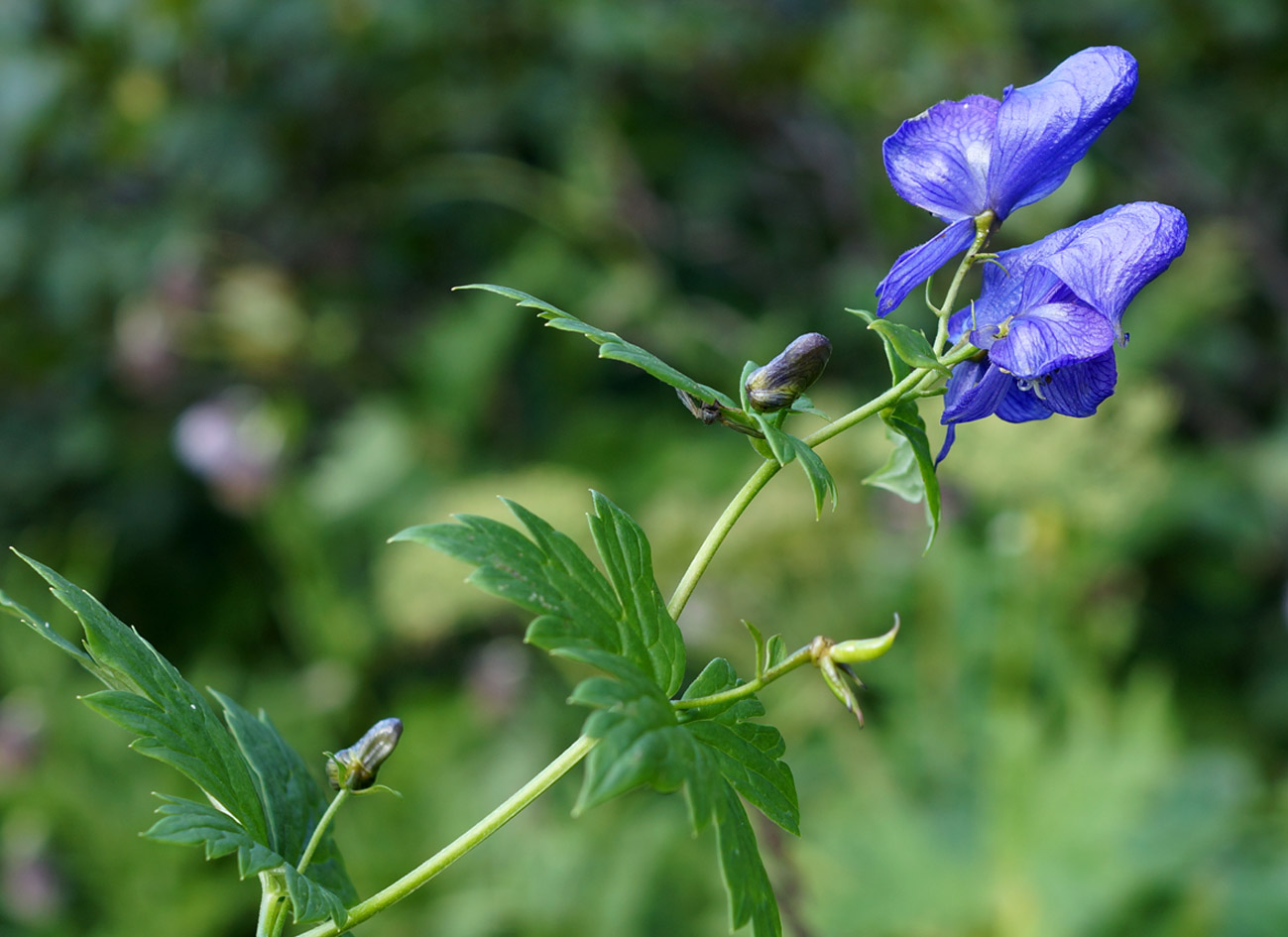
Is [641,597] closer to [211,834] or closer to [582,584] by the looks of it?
[582,584]

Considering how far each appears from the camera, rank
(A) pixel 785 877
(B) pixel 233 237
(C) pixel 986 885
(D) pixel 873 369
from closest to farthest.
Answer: (A) pixel 785 877 → (C) pixel 986 885 → (D) pixel 873 369 → (B) pixel 233 237

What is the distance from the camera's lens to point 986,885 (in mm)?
1050

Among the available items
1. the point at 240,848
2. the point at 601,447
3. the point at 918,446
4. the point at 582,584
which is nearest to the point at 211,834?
the point at 240,848

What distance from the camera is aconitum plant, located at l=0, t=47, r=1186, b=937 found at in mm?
310

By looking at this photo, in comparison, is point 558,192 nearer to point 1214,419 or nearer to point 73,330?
point 73,330

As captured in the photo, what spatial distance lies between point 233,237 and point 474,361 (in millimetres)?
516

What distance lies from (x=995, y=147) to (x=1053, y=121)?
18 millimetres

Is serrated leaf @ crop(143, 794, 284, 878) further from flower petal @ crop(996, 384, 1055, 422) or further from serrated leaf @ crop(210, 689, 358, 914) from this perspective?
flower petal @ crop(996, 384, 1055, 422)

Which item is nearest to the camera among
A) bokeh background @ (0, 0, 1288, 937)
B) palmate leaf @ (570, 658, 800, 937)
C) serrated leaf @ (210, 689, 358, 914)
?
palmate leaf @ (570, 658, 800, 937)

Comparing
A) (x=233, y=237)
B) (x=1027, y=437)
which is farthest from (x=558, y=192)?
(x=1027, y=437)

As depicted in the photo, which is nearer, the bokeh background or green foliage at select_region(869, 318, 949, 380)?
green foliage at select_region(869, 318, 949, 380)

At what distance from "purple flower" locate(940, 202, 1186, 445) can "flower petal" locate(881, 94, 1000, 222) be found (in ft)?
0.08

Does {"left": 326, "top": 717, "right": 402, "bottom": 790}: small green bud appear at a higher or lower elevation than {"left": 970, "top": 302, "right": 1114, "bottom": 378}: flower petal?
lower

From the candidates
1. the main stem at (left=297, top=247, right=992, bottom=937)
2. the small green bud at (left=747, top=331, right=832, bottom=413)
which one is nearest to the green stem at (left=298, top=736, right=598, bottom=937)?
the main stem at (left=297, top=247, right=992, bottom=937)
